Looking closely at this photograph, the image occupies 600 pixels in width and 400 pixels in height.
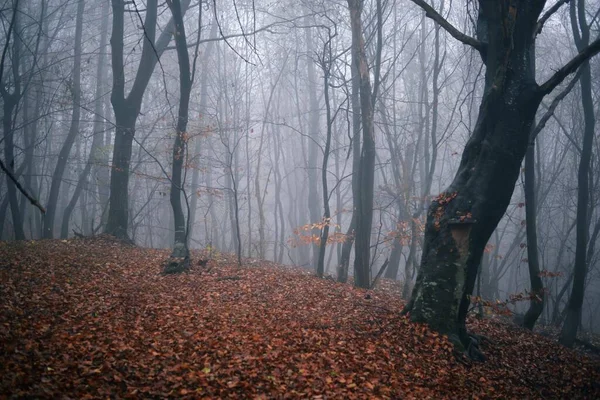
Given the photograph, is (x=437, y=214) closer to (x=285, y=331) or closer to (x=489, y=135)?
(x=489, y=135)

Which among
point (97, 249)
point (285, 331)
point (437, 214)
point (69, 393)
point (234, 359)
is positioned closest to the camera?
point (69, 393)

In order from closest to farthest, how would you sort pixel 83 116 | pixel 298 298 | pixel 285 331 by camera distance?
pixel 285 331 < pixel 298 298 < pixel 83 116

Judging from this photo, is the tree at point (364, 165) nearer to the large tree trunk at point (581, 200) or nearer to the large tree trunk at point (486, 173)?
the large tree trunk at point (486, 173)

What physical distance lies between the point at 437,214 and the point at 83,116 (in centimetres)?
1871

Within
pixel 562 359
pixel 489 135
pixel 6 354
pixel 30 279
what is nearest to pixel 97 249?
pixel 30 279

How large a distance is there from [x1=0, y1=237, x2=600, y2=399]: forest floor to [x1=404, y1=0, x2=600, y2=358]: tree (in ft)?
1.93

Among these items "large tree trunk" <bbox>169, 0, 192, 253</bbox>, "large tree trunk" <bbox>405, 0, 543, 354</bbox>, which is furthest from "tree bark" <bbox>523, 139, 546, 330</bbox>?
"large tree trunk" <bbox>169, 0, 192, 253</bbox>

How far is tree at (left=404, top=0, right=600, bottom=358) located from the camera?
5512 mm

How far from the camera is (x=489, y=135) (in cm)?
573

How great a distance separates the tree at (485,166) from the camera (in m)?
5.51

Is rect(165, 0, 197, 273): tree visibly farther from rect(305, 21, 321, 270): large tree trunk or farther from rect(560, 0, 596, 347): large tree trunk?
rect(305, 21, 321, 270): large tree trunk

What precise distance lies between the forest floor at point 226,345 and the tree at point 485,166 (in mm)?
589

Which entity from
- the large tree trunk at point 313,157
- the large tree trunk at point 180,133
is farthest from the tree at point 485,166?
the large tree trunk at point 313,157

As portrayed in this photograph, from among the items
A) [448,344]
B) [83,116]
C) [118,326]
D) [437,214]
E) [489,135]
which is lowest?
[448,344]
